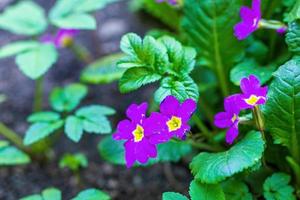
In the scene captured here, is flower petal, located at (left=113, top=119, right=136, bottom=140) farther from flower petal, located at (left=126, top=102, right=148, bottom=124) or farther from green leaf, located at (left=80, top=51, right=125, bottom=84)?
green leaf, located at (left=80, top=51, right=125, bottom=84)

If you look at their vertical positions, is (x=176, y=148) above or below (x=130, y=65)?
below

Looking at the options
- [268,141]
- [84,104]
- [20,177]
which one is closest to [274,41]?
[268,141]

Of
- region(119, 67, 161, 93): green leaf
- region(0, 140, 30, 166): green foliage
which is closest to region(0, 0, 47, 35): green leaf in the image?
region(0, 140, 30, 166): green foliage

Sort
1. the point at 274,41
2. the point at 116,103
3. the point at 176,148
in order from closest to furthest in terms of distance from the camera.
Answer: the point at 176,148, the point at 274,41, the point at 116,103

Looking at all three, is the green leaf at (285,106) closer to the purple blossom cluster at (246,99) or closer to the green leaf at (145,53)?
the purple blossom cluster at (246,99)

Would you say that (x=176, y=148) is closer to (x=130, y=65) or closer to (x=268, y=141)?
(x=268, y=141)

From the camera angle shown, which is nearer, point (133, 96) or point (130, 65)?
point (130, 65)

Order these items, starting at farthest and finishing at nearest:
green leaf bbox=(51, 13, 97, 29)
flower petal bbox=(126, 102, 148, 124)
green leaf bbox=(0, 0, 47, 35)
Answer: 1. green leaf bbox=(0, 0, 47, 35)
2. green leaf bbox=(51, 13, 97, 29)
3. flower petal bbox=(126, 102, 148, 124)

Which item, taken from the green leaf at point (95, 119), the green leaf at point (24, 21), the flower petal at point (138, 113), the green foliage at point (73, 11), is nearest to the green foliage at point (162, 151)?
the green leaf at point (95, 119)
